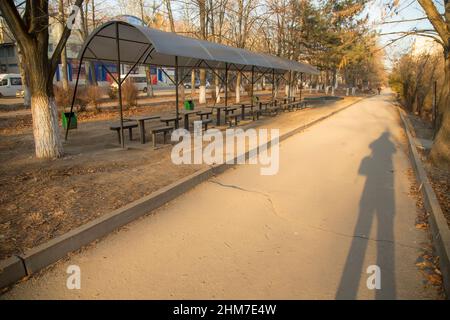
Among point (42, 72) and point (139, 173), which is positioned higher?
point (42, 72)

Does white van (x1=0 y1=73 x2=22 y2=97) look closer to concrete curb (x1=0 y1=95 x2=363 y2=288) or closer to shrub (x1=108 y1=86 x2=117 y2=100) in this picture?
shrub (x1=108 y1=86 x2=117 y2=100)

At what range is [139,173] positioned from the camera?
6.38 meters

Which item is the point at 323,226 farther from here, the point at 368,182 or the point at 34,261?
the point at 34,261

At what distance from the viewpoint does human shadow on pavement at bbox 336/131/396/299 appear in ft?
10.3

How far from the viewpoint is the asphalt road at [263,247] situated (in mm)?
3072

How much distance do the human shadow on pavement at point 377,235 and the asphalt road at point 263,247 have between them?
0.04 feet

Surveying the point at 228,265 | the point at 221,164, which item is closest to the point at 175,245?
the point at 228,265

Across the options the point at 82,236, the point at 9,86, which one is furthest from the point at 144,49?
the point at 9,86

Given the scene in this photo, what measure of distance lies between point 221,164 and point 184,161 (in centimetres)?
90

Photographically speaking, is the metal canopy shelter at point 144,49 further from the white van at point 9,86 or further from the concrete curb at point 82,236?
the white van at point 9,86

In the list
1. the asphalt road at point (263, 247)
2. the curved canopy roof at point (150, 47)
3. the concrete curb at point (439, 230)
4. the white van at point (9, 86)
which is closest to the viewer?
the asphalt road at point (263, 247)

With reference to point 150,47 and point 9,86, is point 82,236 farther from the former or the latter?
point 9,86

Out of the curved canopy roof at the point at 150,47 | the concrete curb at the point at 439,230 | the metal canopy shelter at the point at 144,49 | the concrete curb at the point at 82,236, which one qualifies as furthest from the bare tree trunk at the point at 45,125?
the concrete curb at the point at 439,230

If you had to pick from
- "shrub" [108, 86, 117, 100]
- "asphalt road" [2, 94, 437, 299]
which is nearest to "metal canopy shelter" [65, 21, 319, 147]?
"asphalt road" [2, 94, 437, 299]
